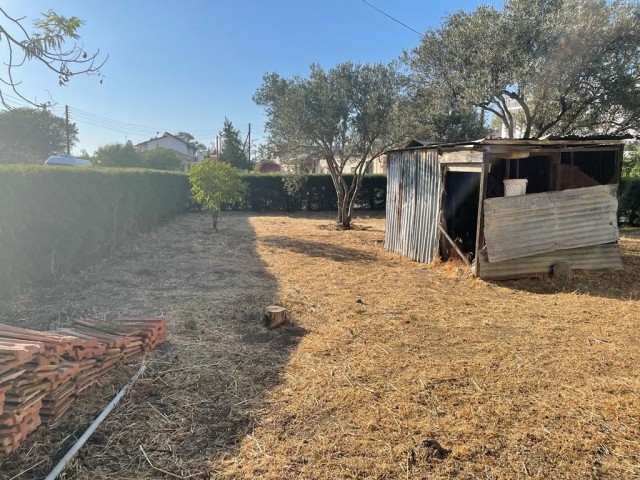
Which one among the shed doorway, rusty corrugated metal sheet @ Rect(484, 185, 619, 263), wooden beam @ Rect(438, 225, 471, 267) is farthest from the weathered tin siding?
rusty corrugated metal sheet @ Rect(484, 185, 619, 263)

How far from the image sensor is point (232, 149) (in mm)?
38469

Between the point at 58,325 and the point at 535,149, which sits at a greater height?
the point at 535,149

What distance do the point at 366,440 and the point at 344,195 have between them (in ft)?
44.0

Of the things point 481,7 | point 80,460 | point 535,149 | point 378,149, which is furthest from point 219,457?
point 378,149

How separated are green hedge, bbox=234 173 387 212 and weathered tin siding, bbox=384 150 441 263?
36.8ft

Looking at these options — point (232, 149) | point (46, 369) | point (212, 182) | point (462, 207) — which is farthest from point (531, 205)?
point (232, 149)

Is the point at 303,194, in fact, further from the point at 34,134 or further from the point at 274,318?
the point at 34,134

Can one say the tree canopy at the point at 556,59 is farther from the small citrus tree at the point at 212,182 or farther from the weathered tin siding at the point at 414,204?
the small citrus tree at the point at 212,182

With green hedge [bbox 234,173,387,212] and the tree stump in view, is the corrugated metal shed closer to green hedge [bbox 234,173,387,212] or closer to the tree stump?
the tree stump

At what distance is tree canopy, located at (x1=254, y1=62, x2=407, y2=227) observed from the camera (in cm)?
1331

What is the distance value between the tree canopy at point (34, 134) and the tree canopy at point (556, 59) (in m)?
32.1

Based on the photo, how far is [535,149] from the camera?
7.15 metres

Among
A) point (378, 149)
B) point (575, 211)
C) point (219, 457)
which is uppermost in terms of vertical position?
point (378, 149)

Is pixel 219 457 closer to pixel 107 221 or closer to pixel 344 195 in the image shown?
pixel 107 221
